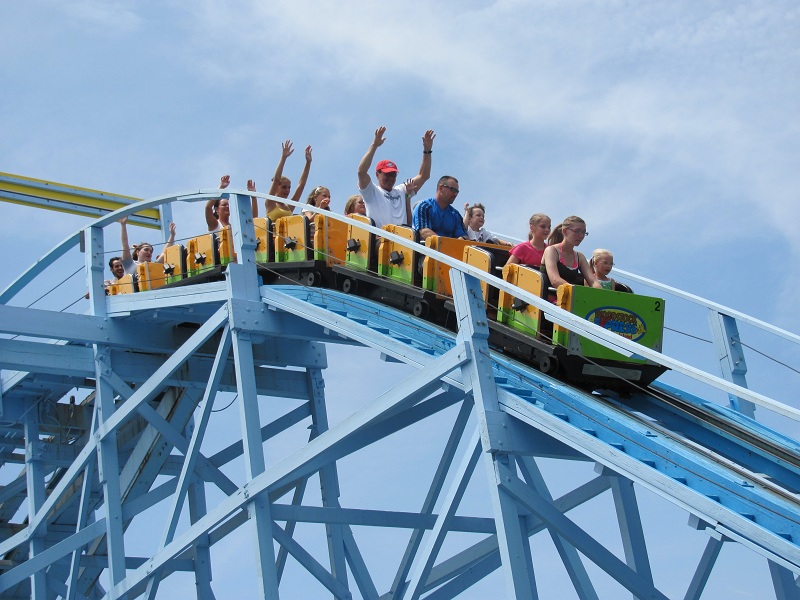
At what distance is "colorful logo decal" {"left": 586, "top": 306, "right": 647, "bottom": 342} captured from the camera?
9.93 metres

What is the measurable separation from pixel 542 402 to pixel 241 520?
638cm

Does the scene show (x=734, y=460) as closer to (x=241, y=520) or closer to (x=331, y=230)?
(x=331, y=230)

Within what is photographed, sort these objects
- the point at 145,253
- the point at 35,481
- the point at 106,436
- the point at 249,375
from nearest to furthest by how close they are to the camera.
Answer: the point at 249,375 → the point at 106,436 → the point at 145,253 → the point at 35,481

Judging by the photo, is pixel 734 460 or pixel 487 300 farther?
pixel 487 300

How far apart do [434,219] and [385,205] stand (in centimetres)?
62

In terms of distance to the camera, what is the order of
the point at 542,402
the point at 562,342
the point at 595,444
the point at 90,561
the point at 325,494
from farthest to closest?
the point at 90,561
the point at 325,494
the point at 562,342
the point at 542,402
the point at 595,444

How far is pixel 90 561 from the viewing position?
1576cm

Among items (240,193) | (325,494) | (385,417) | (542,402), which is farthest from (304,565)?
(542,402)

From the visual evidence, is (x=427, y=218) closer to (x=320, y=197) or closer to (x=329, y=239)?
(x=329, y=239)

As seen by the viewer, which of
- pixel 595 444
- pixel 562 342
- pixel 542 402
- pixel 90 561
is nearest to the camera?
pixel 595 444

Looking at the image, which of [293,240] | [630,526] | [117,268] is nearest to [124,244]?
[117,268]

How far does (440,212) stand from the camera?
12.3m

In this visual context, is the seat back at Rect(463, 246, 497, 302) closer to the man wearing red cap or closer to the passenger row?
the passenger row

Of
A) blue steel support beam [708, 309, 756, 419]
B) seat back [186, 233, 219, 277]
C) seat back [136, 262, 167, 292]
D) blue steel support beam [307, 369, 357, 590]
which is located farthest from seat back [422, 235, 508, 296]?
seat back [136, 262, 167, 292]
